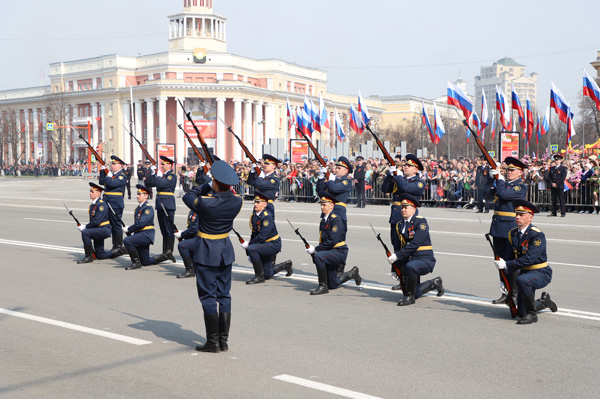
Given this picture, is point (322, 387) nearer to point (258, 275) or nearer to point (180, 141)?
point (258, 275)

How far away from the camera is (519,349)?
6836 mm

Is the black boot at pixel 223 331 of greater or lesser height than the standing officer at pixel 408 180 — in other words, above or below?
below

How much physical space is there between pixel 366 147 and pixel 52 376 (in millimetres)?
44190

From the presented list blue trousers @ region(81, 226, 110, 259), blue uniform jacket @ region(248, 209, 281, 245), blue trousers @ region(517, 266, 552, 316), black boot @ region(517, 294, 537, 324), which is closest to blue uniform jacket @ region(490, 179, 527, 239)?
blue trousers @ region(517, 266, 552, 316)

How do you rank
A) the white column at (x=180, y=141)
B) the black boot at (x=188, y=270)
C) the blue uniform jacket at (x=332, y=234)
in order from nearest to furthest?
the blue uniform jacket at (x=332, y=234) < the black boot at (x=188, y=270) < the white column at (x=180, y=141)

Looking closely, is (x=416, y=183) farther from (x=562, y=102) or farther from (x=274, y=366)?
(x=562, y=102)

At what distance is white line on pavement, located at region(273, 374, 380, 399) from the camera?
5.47 m

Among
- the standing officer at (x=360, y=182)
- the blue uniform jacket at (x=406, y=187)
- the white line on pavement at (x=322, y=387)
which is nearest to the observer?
the white line on pavement at (x=322, y=387)

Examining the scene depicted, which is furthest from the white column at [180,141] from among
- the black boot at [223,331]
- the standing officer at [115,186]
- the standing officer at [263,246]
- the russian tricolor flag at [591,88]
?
the black boot at [223,331]

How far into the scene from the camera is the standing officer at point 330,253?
9844mm

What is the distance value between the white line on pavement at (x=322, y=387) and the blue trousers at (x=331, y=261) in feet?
12.9

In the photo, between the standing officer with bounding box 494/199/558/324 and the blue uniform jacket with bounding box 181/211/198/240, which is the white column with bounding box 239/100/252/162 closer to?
the blue uniform jacket with bounding box 181/211/198/240

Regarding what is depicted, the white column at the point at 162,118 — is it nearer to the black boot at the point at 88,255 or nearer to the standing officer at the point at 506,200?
the black boot at the point at 88,255

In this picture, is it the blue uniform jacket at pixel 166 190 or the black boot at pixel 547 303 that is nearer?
the black boot at pixel 547 303
